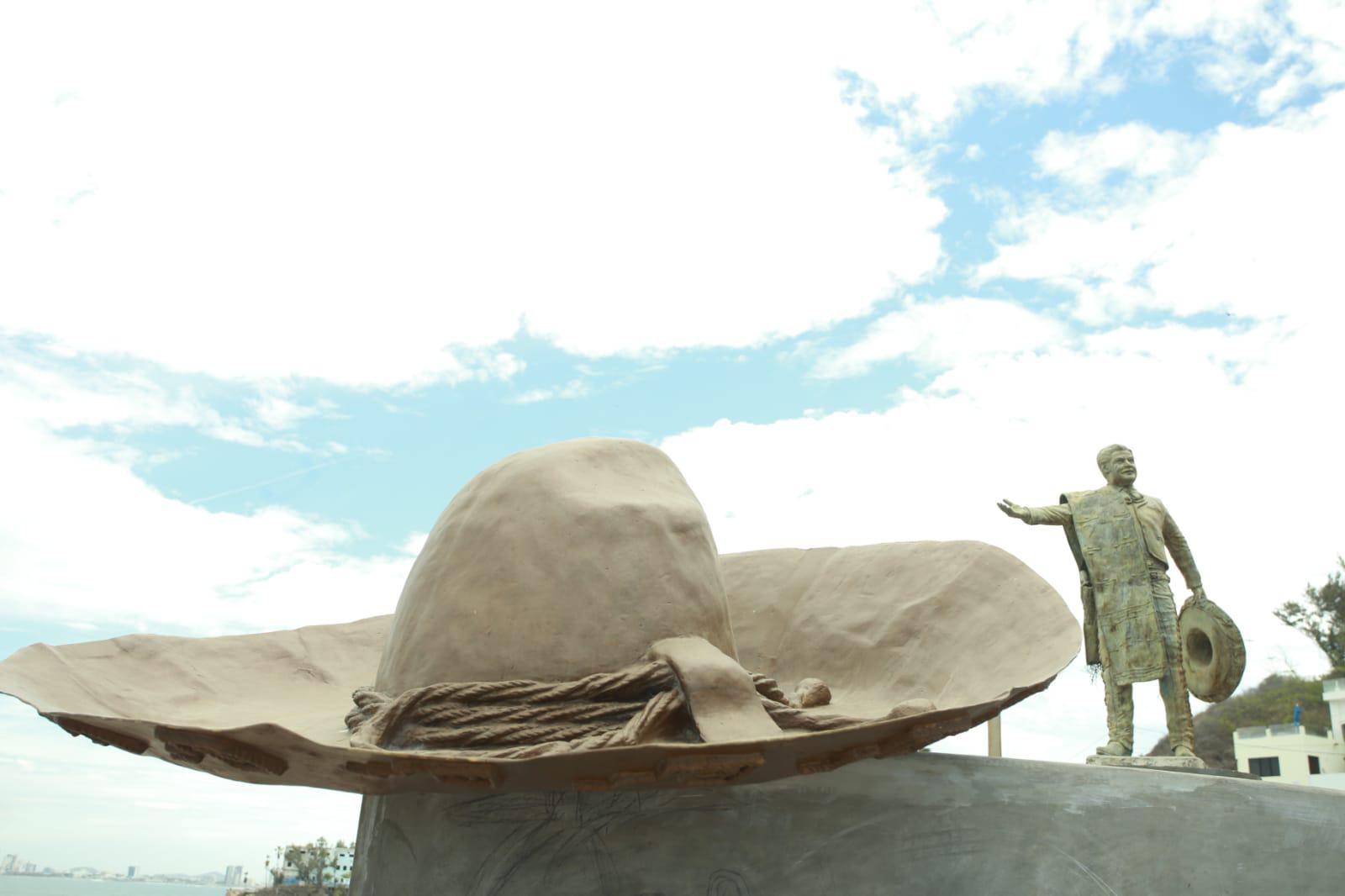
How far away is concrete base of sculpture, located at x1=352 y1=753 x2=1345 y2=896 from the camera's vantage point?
2.85 meters

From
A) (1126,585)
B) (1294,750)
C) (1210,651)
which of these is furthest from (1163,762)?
(1294,750)

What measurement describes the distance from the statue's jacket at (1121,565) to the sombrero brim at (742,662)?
226 centimetres

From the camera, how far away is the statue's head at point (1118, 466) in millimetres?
5832

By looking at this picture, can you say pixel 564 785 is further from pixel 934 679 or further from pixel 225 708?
pixel 225 708

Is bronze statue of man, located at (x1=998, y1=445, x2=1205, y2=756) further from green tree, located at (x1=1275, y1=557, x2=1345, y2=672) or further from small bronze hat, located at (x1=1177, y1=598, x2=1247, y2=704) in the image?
green tree, located at (x1=1275, y1=557, x2=1345, y2=672)

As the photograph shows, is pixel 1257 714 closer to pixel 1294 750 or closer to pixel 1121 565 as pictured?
pixel 1294 750

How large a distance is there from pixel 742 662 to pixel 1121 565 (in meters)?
2.72

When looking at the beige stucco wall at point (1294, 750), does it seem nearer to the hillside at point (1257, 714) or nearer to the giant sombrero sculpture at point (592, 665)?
the hillside at point (1257, 714)

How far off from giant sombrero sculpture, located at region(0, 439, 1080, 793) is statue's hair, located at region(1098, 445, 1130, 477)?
256 cm

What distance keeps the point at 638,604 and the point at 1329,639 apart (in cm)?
2370

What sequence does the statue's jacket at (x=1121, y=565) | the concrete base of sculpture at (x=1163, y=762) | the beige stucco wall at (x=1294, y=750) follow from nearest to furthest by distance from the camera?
the concrete base of sculpture at (x=1163, y=762) → the statue's jacket at (x=1121, y=565) → the beige stucco wall at (x=1294, y=750)

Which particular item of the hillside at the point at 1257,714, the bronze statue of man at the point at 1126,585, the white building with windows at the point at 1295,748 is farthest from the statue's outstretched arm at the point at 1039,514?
the hillside at the point at 1257,714

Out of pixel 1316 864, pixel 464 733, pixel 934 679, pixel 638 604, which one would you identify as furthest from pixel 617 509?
pixel 1316 864

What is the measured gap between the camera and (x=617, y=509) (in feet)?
10.1
